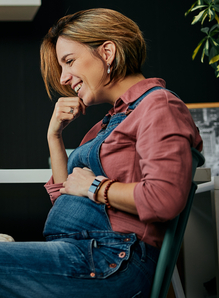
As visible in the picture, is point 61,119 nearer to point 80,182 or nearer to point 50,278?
point 80,182

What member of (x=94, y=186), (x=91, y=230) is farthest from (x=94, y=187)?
(x=91, y=230)

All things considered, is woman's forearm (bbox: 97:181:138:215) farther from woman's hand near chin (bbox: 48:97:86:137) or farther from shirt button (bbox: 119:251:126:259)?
woman's hand near chin (bbox: 48:97:86:137)

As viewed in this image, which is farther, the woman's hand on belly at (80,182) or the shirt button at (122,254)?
the woman's hand on belly at (80,182)

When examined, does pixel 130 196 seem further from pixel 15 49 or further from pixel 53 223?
pixel 15 49

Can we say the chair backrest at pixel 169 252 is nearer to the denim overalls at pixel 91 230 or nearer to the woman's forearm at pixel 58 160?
the denim overalls at pixel 91 230

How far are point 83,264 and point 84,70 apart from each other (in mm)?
607

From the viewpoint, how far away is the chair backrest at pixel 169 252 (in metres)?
0.77

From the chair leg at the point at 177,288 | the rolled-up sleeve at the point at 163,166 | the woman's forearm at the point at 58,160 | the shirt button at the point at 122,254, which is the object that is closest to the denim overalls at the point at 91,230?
the shirt button at the point at 122,254

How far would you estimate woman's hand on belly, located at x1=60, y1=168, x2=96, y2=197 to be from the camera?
3.00 ft

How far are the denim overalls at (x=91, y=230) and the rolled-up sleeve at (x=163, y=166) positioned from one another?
4.4 inches

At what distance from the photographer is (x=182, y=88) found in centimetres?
271

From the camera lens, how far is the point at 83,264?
0.76 metres

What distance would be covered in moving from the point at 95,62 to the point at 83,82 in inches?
3.0

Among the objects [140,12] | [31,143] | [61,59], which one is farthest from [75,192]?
[140,12]
